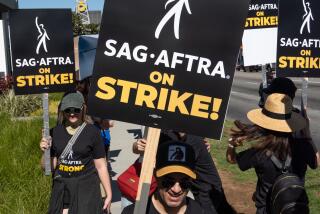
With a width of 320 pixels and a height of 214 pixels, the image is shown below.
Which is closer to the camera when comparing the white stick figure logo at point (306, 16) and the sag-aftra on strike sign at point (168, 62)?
the sag-aftra on strike sign at point (168, 62)

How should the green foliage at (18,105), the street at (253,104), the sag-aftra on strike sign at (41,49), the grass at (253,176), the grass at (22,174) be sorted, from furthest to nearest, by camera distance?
1. the green foliage at (18,105)
2. the street at (253,104)
3. the grass at (253,176)
4. the grass at (22,174)
5. the sag-aftra on strike sign at (41,49)

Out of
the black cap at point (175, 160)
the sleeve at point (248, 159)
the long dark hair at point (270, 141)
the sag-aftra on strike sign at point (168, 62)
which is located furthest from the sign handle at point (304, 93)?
the black cap at point (175, 160)

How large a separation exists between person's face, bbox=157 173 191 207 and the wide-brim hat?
1183 millimetres

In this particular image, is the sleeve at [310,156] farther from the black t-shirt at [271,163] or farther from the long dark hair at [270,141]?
the long dark hair at [270,141]

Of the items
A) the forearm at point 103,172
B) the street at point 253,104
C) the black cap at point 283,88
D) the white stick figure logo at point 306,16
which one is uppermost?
the white stick figure logo at point 306,16

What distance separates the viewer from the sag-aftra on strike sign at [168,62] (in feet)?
8.65

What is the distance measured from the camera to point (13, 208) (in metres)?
5.45

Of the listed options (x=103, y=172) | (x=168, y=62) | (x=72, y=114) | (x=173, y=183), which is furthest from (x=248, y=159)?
(x=72, y=114)

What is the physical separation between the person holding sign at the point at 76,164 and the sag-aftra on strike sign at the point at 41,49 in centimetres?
136

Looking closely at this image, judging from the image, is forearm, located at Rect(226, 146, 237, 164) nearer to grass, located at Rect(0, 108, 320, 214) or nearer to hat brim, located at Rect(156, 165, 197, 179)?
hat brim, located at Rect(156, 165, 197, 179)

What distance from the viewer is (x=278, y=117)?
3.57 meters

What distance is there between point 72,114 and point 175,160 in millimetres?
1763

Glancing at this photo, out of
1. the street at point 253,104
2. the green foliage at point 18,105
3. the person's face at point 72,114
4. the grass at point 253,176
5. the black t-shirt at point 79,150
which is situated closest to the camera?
the black t-shirt at point 79,150

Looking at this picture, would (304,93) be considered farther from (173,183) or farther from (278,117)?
(173,183)
